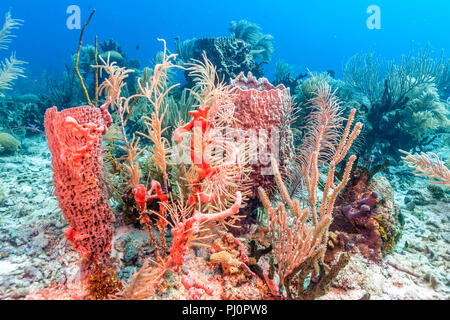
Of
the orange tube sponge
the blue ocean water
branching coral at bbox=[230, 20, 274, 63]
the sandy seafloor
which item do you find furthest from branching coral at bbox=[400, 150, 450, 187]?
the blue ocean water

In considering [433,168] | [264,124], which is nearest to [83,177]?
[264,124]

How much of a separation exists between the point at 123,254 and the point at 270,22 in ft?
300

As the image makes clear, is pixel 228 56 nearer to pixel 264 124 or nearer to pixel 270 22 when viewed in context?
pixel 264 124

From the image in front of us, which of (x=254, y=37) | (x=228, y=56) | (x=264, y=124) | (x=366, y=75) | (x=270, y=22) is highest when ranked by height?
(x=270, y=22)

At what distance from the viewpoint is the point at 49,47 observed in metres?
58.0

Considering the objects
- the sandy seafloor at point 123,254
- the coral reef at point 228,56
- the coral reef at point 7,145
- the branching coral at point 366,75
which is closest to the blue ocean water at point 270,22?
the branching coral at point 366,75

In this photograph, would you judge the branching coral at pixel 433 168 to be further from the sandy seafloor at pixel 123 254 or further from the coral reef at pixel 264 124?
the coral reef at pixel 264 124

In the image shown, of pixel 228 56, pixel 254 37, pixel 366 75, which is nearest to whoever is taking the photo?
pixel 366 75

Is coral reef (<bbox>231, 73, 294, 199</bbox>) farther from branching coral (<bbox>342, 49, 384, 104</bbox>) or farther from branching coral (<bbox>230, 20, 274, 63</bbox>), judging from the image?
branching coral (<bbox>230, 20, 274, 63</bbox>)

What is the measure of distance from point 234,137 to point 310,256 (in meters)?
1.47

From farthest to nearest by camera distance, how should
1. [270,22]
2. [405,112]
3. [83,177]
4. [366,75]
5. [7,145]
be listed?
[270,22]
[366,75]
[405,112]
[7,145]
[83,177]

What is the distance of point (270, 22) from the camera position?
78312 mm

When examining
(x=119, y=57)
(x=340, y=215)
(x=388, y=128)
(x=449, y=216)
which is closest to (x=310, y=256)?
(x=340, y=215)

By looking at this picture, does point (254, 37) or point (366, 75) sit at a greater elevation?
point (254, 37)
